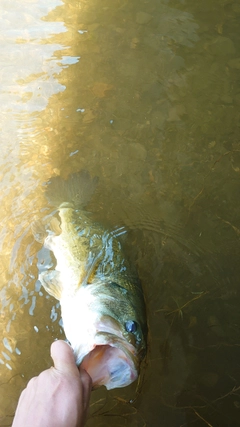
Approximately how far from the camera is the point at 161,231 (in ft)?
12.0

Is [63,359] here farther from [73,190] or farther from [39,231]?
[73,190]

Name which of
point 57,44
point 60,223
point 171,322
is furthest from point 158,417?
point 57,44

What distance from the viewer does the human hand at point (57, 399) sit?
1.70 m

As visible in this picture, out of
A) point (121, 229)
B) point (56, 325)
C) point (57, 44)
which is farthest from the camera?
point (57, 44)

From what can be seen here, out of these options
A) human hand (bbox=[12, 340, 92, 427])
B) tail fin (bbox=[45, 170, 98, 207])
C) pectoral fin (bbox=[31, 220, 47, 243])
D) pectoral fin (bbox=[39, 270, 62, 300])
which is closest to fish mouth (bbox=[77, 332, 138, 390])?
human hand (bbox=[12, 340, 92, 427])

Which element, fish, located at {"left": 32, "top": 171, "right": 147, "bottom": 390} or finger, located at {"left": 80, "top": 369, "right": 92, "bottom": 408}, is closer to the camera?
finger, located at {"left": 80, "top": 369, "right": 92, "bottom": 408}

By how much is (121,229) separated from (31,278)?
95cm

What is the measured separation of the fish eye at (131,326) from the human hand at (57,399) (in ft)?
1.43

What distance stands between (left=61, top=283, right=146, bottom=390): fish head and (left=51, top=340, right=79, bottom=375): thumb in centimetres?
12

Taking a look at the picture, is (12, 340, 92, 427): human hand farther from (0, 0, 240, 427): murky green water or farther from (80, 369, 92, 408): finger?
(0, 0, 240, 427): murky green water

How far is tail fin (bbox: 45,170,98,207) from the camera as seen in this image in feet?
11.5

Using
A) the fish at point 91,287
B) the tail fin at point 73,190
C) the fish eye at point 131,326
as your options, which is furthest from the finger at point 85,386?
the tail fin at point 73,190

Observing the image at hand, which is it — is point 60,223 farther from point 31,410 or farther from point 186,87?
point 186,87

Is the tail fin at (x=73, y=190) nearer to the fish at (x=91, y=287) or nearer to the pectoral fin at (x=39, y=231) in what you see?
the fish at (x=91, y=287)
